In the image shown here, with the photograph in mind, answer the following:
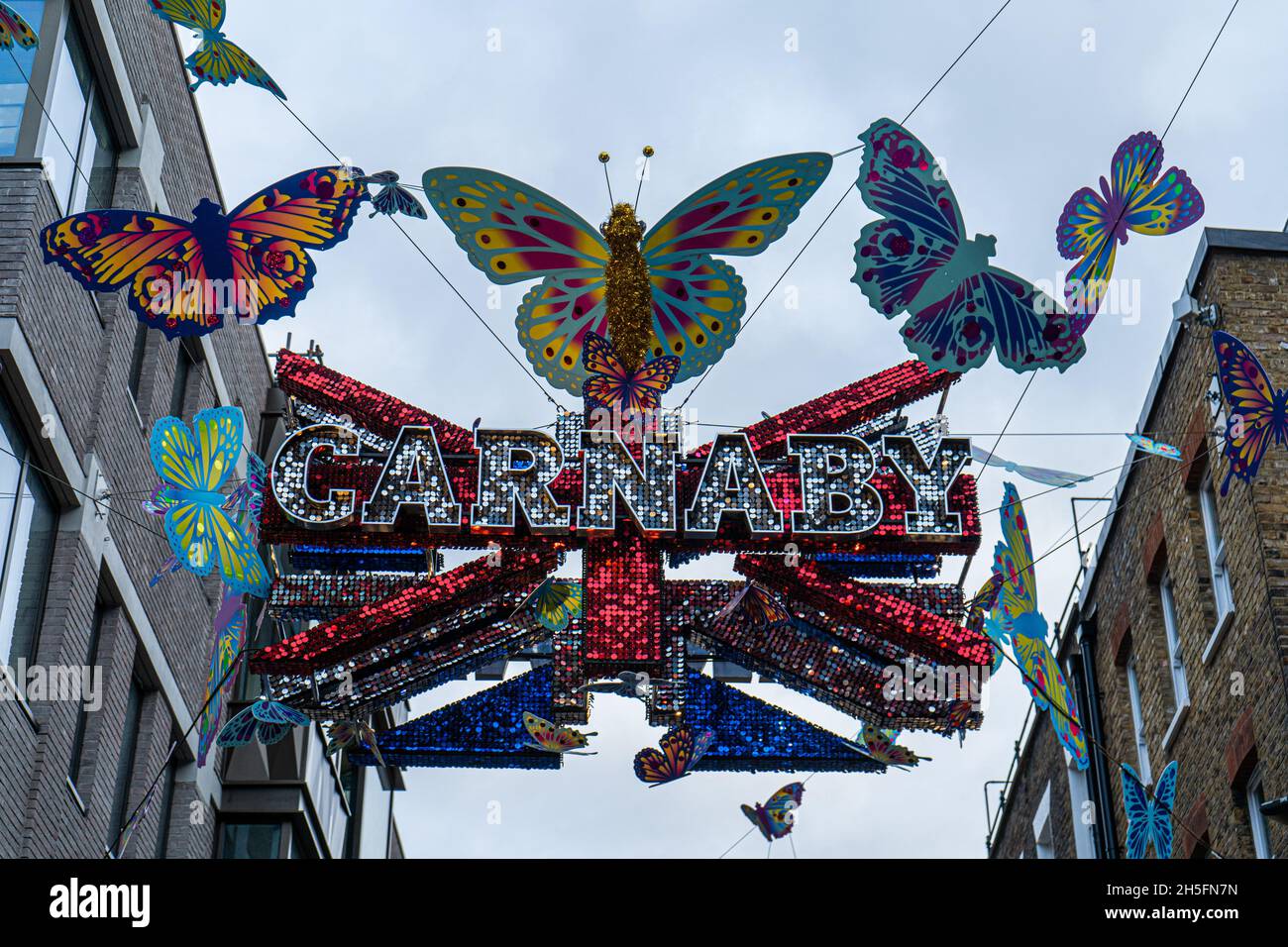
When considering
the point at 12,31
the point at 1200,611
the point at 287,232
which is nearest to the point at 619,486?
the point at 287,232

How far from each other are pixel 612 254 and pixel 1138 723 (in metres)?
9.93

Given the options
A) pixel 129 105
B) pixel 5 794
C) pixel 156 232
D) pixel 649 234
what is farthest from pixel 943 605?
pixel 129 105

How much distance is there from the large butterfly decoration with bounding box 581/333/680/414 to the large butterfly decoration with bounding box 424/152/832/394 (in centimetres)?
18

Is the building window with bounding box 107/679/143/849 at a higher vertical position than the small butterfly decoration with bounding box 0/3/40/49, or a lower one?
lower

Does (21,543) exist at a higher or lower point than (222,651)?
higher

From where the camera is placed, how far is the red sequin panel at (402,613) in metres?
14.5

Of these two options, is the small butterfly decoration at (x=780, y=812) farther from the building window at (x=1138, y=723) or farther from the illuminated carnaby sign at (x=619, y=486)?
the building window at (x=1138, y=723)

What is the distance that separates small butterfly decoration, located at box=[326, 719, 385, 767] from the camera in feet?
50.1

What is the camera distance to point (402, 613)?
1446 cm

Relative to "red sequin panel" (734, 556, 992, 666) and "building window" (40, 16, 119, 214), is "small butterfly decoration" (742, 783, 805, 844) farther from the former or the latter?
"building window" (40, 16, 119, 214)

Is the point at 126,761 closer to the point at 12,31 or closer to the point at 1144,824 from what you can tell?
the point at 12,31

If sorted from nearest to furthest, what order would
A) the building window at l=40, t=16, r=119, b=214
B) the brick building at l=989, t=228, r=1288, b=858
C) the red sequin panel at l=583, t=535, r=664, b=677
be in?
the red sequin panel at l=583, t=535, r=664, b=677 → the brick building at l=989, t=228, r=1288, b=858 → the building window at l=40, t=16, r=119, b=214

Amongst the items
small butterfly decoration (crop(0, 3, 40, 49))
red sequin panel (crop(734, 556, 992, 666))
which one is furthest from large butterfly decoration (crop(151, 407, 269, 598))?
red sequin panel (crop(734, 556, 992, 666))

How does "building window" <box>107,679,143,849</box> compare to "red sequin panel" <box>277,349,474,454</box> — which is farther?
"building window" <box>107,679,143,849</box>
